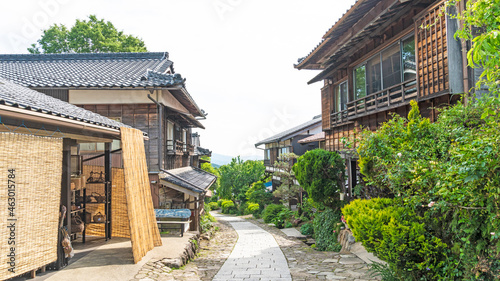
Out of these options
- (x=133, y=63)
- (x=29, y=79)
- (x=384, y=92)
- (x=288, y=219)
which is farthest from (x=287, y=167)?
(x=29, y=79)

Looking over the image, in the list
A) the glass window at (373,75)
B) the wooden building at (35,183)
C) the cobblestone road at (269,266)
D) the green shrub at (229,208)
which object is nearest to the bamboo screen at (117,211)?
the wooden building at (35,183)

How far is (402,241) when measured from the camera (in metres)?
6.63

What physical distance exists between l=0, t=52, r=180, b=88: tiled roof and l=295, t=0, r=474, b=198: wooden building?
274 inches

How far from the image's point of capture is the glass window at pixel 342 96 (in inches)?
618

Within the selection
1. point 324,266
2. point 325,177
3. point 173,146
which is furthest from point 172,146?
point 324,266

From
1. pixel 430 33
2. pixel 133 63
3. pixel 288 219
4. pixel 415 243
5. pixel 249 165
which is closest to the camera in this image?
pixel 415 243

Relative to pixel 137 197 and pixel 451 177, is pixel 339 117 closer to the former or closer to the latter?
pixel 137 197

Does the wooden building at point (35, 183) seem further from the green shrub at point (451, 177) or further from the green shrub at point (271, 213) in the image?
the green shrub at point (271, 213)

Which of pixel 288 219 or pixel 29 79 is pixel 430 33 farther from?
pixel 288 219

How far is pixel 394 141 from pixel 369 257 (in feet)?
14.6

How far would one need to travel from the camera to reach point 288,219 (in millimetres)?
24469

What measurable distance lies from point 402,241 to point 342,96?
10332mm

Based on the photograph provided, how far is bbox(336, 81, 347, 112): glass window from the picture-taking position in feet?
51.5

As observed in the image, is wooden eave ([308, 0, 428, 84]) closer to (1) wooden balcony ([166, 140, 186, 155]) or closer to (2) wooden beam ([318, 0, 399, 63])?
(2) wooden beam ([318, 0, 399, 63])
